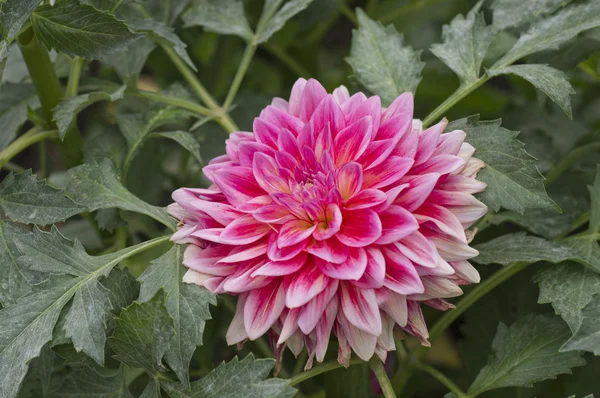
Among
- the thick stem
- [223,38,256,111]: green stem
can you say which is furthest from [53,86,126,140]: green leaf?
[223,38,256,111]: green stem

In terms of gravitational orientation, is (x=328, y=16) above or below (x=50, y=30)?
below

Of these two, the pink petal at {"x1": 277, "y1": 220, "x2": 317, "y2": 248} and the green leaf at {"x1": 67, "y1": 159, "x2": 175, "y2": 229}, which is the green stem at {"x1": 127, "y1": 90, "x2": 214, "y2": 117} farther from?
the pink petal at {"x1": 277, "y1": 220, "x2": 317, "y2": 248}

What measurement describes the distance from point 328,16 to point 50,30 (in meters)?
0.57

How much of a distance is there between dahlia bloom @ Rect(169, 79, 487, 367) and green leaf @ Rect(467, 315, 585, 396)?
115 mm

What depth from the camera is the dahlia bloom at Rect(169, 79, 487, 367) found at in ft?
1.66

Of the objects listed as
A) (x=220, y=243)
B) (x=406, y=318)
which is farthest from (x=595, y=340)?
(x=220, y=243)

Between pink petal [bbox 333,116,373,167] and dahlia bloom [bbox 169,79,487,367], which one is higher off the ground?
pink petal [bbox 333,116,373,167]

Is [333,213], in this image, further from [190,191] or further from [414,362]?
[414,362]

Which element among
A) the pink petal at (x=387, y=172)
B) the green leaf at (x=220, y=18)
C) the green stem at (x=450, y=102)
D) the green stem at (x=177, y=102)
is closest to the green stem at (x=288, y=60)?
the green leaf at (x=220, y=18)

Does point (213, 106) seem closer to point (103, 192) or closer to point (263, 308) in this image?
point (103, 192)

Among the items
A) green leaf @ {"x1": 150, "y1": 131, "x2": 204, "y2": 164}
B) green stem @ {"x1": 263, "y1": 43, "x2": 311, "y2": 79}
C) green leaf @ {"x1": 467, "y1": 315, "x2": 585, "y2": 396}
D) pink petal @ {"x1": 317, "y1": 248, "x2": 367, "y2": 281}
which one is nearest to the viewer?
pink petal @ {"x1": 317, "y1": 248, "x2": 367, "y2": 281}

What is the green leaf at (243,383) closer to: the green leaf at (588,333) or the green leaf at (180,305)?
the green leaf at (180,305)

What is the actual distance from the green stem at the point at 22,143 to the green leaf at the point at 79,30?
0.36ft

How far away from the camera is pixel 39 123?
0.74m
